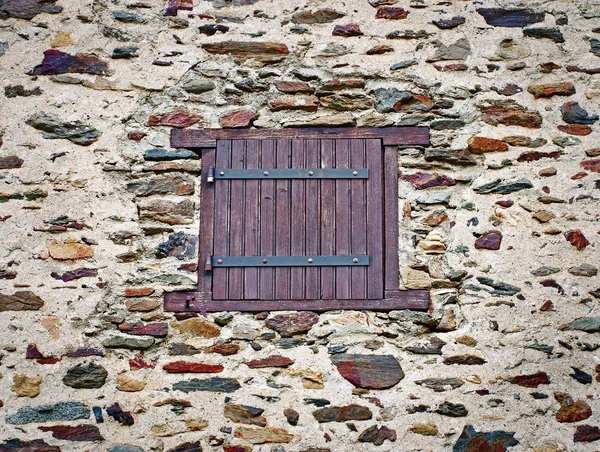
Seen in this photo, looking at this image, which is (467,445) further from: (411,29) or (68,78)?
(68,78)

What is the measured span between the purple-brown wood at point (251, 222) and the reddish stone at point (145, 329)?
471 millimetres

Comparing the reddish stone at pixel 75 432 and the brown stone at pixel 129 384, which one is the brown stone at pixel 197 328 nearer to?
the brown stone at pixel 129 384

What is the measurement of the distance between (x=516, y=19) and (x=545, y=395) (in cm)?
215

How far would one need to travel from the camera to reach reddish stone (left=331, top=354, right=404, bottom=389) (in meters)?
3.51

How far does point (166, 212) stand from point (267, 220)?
22.3 inches

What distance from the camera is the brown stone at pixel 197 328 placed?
11.8 feet

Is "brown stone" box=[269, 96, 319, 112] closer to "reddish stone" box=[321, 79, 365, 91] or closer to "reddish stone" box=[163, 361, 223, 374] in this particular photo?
"reddish stone" box=[321, 79, 365, 91]

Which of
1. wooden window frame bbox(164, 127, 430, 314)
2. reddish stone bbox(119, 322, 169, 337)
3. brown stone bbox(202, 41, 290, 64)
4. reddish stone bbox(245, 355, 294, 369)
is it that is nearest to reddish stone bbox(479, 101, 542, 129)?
wooden window frame bbox(164, 127, 430, 314)

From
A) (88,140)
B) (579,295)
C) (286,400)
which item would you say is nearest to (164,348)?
(286,400)

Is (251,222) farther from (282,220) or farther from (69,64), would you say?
(69,64)

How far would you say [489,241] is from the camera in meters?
3.67

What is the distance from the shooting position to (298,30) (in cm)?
392

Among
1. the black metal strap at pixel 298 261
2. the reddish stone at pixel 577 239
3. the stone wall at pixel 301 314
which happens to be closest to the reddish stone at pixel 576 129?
the stone wall at pixel 301 314

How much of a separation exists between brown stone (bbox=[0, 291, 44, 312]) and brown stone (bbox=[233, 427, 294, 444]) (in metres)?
1.28
